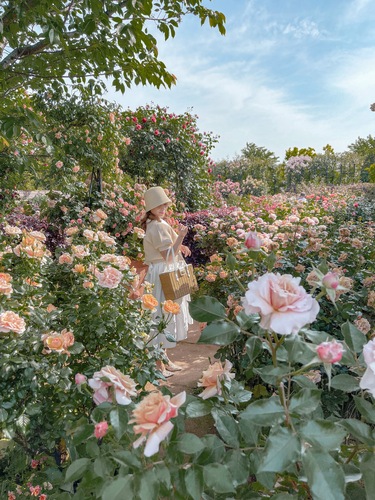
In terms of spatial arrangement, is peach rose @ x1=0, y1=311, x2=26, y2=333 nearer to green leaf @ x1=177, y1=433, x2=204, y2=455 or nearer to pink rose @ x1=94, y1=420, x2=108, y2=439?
pink rose @ x1=94, y1=420, x2=108, y2=439

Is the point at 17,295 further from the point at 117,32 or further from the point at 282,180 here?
the point at 282,180

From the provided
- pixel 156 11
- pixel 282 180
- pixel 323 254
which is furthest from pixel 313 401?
pixel 282 180

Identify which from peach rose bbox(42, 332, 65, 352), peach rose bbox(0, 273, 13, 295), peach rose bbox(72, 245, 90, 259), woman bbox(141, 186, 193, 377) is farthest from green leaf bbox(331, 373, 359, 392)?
woman bbox(141, 186, 193, 377)

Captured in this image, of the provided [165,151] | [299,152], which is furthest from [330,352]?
[299,152]

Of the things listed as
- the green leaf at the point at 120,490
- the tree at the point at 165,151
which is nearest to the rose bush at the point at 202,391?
the green leaf at the point at 120,490

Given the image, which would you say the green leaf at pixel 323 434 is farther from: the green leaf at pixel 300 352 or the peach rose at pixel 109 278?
the peach rose at pixel 109 278

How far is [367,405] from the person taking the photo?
75 cm

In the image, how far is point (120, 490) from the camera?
60cm

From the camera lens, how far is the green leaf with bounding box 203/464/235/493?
2.12ft

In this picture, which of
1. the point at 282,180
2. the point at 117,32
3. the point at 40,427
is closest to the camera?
the point at 40,427

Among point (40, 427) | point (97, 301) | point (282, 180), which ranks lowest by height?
point (40, 427)

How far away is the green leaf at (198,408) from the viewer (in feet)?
2.60

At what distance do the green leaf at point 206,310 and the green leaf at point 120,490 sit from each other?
1.14ft

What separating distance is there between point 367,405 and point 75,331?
1.33 m
